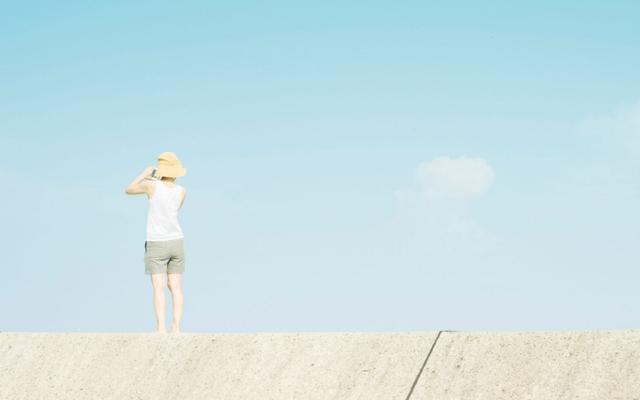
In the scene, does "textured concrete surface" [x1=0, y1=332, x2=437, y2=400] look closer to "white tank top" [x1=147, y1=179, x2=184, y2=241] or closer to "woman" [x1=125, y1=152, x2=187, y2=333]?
"woman" [x1=125, y1=152, x2=187, y2=333]

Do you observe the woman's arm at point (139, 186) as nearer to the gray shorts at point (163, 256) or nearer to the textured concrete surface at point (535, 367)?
the gray shorts at point (163, 256)

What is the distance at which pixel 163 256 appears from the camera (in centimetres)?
813

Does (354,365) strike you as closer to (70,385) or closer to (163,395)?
(163,395)

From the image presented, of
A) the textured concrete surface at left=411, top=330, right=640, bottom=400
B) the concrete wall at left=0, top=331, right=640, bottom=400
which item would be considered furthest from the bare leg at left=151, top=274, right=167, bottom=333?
the textured concrete surface at left=411, top=330, right=640, bottom=400

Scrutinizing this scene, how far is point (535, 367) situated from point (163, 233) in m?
3.99

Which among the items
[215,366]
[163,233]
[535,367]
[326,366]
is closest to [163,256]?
[163,233]

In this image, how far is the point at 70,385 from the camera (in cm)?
742

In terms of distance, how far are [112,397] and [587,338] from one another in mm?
3895

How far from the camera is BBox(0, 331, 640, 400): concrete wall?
5543 millimetres

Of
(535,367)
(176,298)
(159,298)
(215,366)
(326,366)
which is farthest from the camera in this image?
(176,298)

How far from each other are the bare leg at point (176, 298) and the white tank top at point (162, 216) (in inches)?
16.7

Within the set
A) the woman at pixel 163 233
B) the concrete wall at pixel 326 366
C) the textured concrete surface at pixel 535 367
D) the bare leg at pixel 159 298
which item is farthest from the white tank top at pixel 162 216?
the textured concrete surface at pixel 535 367

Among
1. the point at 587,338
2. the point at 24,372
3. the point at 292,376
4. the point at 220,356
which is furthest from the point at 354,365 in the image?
the point at 24,372

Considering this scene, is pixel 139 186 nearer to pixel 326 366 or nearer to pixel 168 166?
pixel 168 166
